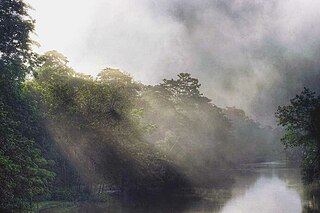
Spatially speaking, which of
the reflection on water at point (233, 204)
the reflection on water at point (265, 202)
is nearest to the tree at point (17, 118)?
the reflection on water at point (233, 204)

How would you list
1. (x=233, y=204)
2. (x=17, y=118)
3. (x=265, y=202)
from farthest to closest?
(x=265, y=202) → (x=233, y=204) → (x=17, y=118)

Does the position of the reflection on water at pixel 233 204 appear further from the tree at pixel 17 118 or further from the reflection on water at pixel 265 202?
the tree at pixel 17 118

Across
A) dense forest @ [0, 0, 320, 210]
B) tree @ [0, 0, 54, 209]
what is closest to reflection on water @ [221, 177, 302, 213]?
dense forest @ [0, 0, 320, 210]

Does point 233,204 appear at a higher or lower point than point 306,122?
lower

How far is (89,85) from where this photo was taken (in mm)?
53156

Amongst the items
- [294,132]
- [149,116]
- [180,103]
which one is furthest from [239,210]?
[180,103]

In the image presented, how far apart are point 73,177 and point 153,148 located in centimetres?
1746

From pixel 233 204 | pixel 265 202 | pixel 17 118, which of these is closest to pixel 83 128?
pixel 17 118

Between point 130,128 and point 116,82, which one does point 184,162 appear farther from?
point 130,128

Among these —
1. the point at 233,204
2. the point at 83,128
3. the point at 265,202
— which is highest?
the point at 83,128

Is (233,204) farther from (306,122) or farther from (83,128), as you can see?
(83,128)

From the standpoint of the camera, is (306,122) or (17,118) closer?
(17,118)

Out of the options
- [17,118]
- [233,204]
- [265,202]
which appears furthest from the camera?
[265,202]

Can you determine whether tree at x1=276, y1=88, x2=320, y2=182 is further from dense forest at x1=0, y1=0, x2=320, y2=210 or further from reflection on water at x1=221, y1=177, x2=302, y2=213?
reflection on water at x1=221, y1=177, x2=302, y2=213
